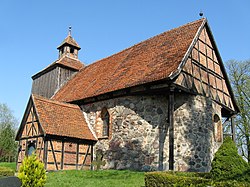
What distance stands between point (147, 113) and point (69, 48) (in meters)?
14.5

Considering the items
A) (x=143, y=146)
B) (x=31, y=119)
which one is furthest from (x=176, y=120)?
(x=31, y=119)

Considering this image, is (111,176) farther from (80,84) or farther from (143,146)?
(80,84)

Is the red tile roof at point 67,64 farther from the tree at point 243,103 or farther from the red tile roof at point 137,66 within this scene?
the tree at point 243,103

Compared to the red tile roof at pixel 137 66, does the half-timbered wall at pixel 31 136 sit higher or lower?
lower

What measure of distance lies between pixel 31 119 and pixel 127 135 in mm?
5938

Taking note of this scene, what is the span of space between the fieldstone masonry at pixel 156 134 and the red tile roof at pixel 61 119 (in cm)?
193

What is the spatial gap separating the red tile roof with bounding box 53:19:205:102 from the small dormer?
4.68 m

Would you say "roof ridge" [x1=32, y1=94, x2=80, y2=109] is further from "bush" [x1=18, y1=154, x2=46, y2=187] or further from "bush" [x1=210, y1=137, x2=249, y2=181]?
"bush" [x1=210, y1=137, x2=249, y2=181]

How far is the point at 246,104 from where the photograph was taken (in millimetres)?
26703

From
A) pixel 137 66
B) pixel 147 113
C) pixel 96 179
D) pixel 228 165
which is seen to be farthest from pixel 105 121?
pixel 228 165

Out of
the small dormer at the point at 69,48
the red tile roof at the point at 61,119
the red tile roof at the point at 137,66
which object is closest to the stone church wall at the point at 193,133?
the red tile roof at the point at 137,66

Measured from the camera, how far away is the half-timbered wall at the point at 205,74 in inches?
575

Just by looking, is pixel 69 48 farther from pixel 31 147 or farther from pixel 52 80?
pixel 31 147

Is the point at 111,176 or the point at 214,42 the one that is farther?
the point at 214,42
